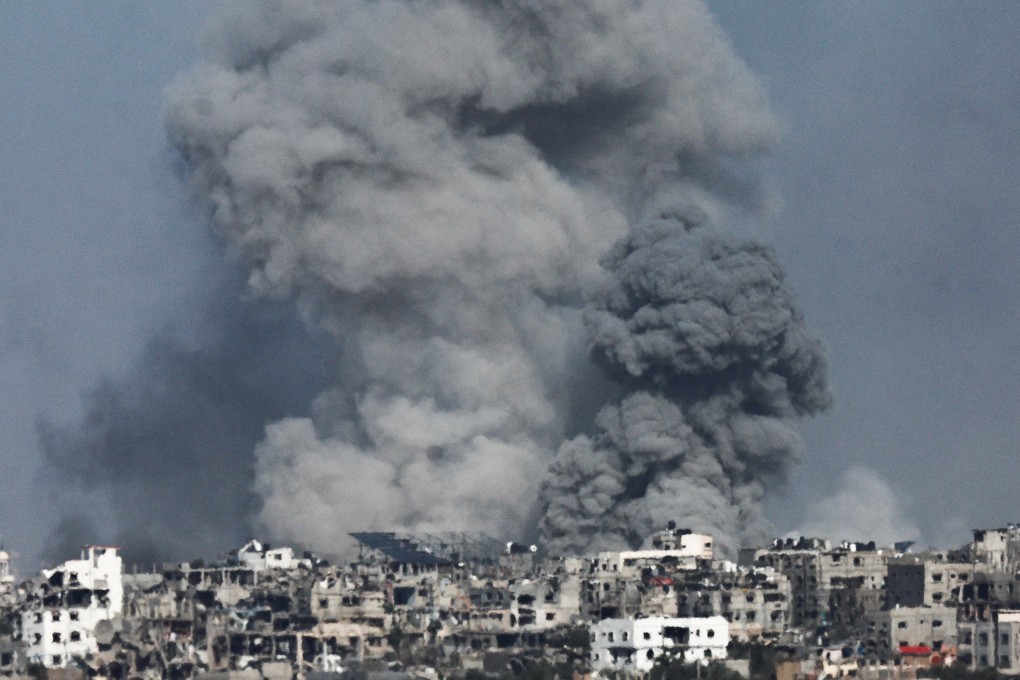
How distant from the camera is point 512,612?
313 feet

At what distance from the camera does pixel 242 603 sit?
94.3 metres

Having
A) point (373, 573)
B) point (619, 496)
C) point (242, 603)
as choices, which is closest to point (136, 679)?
point (242, 603)

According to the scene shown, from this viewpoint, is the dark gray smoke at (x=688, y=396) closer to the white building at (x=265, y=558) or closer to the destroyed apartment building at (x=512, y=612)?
the destroyed apartment building at (x=512, y=612)

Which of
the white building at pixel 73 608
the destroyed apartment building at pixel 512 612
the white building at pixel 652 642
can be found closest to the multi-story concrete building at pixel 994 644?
the destroyed apartment building at pixel 512 612

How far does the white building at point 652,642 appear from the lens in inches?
3511

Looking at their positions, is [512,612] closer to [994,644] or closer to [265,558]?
[265,558]

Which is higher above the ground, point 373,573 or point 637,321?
point 637,321

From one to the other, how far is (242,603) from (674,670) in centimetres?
1040

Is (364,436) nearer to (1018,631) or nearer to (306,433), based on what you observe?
(306,433)

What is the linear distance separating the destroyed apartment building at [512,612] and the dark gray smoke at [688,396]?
2740 mm

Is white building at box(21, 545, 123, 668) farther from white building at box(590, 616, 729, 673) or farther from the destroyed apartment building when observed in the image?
white building at box(590, 616, 729, 673)

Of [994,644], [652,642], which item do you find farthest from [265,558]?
[994,644]

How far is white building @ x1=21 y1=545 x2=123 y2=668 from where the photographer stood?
9238cm

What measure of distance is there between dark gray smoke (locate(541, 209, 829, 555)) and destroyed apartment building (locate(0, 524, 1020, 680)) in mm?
2740
